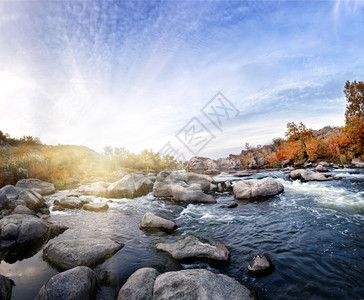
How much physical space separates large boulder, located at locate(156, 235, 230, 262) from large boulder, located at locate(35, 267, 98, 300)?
2.54 m

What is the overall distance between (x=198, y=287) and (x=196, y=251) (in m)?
2.03

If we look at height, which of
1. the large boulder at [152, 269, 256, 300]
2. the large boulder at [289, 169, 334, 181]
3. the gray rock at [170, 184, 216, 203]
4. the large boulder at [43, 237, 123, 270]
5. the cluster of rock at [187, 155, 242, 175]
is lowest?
the cluster of rock at [187, 155, 242, 175]

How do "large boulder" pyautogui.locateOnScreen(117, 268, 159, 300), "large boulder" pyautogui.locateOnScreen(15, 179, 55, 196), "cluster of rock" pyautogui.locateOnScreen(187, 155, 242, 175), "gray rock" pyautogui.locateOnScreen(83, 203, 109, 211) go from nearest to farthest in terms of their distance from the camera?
1. "large boulder" pyautogui.locateOnScreen(117, 268, 159, 300)
2. "gray rock" pyautogui.locateOnScreen(83, 203, 109, 211)
3. "large boulder" pyautogui.locateOnScreen(15, 179, 55, 196)
4. "cluster of rock" pyautogui.locateOnScreen(187, 155, 242, 175)

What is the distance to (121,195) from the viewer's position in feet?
53.4

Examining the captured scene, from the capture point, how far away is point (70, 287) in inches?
160

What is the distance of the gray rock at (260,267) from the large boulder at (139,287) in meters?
2.71

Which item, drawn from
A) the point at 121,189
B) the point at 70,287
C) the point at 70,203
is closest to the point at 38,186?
the point at 70,203

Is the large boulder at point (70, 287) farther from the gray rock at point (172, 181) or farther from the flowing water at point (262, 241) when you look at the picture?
the gray rock at point (172, 181)

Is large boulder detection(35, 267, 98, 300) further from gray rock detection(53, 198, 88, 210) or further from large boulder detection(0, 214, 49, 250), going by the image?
gray rock detection(53, 198, 88, 210)

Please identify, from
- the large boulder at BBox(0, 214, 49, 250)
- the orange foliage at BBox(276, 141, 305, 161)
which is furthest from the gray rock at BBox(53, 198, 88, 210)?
the orange foliage at BBox(276, 141, 305, 161)

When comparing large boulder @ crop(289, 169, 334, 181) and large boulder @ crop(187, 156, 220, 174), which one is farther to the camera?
large boulder @ crop(187, 156, 220, 174)

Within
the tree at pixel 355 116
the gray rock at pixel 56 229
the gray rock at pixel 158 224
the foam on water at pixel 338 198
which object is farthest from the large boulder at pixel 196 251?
the tree at pixel 355 116

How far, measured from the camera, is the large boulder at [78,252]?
220 inches

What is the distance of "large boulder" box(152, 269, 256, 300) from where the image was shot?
3.76 metres
